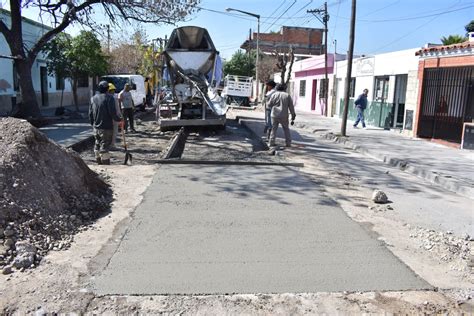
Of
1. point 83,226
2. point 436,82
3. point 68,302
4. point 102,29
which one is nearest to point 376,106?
point 436,82

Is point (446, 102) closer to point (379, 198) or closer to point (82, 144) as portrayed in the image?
point (379, 198)

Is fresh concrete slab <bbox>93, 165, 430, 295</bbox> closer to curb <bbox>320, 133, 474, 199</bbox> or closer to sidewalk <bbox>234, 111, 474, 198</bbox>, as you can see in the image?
curb <bbox>320, 133, 474, 199</bbox>

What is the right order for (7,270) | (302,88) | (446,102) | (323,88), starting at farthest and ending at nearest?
(302,88), (323,88), (446,102), (7,270)

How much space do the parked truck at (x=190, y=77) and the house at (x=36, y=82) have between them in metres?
6.64

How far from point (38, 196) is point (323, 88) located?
27.3m

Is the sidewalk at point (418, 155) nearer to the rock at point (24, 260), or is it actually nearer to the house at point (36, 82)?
the rock at point (24, 260)

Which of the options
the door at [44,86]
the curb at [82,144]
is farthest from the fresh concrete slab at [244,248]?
the door at [44,86]

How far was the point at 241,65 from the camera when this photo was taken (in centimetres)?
5691

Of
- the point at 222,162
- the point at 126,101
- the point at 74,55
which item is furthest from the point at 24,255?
the point at 74,55

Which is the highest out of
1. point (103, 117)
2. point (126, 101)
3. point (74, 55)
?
point (74, 55)

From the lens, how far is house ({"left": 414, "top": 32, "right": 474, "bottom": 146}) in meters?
14.8

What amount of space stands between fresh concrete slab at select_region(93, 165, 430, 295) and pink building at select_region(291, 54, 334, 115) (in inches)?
897

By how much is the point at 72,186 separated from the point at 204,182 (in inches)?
92.4

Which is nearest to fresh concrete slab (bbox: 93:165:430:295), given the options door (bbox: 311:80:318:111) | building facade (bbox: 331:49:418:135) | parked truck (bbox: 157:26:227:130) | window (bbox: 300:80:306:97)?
parked truck (bbox: 157:26:227:130)
